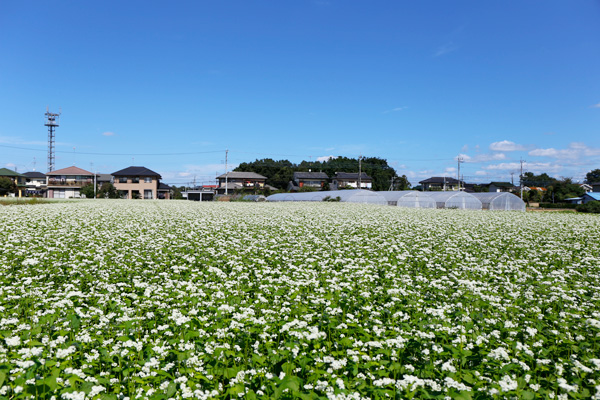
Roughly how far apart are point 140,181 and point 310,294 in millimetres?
82048

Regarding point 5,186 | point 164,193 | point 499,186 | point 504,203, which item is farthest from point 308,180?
point 5,186

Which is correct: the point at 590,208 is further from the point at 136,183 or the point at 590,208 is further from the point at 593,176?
the point at 593,176

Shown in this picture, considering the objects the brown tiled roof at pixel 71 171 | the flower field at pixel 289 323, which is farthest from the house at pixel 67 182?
the flower field at pixel 289 323

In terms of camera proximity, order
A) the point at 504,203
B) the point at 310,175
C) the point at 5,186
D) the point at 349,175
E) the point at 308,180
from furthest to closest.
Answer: the point at 349,175 < the point at 310,175 < the point at 308,180 < the point at 5,186 < the point at 504,203

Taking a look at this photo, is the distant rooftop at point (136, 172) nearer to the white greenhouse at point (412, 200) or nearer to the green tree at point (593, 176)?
the white greenhouse at point (412, 200)

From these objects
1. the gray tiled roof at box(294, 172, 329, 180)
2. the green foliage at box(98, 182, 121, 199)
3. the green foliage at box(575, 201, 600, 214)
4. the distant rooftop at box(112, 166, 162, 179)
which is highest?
the gray tiled roof at box(294, 172, 329, 180)

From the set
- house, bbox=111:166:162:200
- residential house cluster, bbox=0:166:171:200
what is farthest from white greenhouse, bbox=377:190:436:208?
house, bbox=111:166:162:200

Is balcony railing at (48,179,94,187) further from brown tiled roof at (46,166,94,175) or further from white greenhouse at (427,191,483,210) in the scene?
white greenhouse at (427,191,483,210)

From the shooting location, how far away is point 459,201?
4588 centimetres

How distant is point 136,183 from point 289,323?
83610 millimetres

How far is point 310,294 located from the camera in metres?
7.05

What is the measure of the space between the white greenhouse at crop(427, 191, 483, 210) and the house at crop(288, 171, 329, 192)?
58.2 metres

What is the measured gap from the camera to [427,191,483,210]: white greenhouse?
44.8 metres

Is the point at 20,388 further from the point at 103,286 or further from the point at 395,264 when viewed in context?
the point at 395,264
